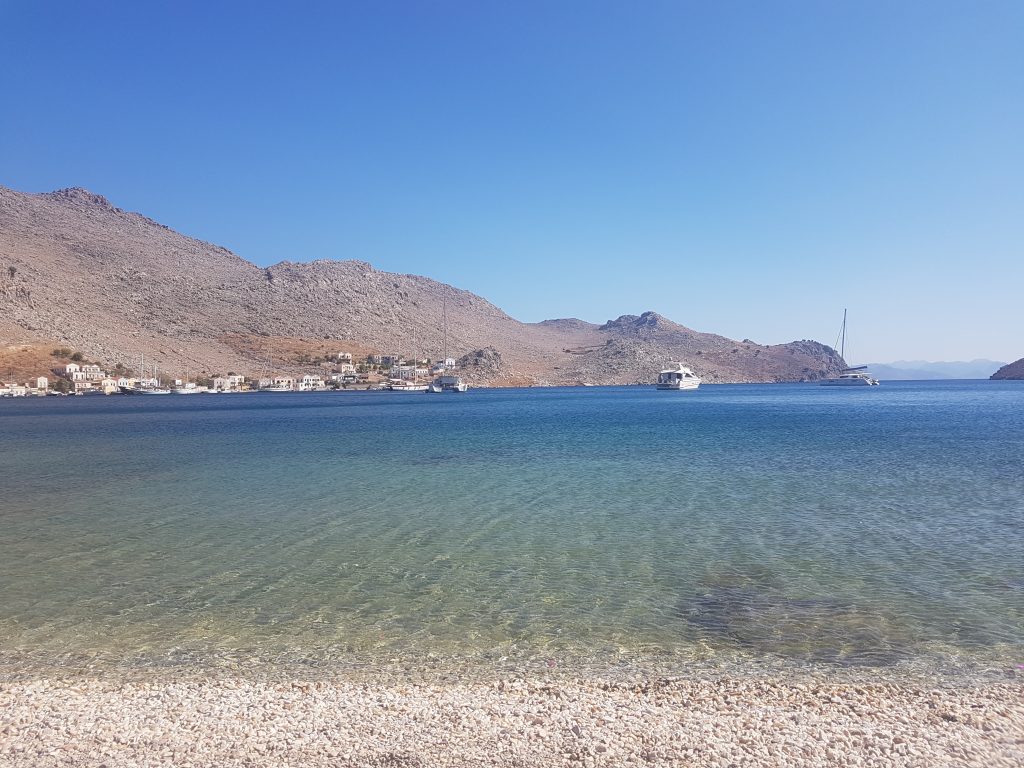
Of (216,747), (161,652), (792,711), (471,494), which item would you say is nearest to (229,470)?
(471,494)

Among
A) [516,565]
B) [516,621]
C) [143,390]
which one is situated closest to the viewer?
[516,621]

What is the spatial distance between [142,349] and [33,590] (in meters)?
180

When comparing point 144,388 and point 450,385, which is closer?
point 144,388

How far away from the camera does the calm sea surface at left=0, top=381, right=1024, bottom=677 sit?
9984 mm

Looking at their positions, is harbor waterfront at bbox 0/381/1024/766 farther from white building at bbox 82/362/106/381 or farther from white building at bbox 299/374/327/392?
white building at bbox 299/374/327/392

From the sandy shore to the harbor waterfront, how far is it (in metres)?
0.04

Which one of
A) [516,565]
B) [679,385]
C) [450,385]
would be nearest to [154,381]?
[450,385]

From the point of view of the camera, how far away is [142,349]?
6703 inches

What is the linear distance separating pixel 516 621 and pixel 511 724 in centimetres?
385

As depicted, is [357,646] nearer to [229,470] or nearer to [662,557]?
[662,557]

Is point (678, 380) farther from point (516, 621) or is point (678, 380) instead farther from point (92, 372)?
point (516, 621)

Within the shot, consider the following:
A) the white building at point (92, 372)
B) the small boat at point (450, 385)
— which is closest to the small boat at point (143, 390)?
→ the white building at point (92, 372)

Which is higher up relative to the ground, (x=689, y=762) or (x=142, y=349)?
Answer: (x=142, y=349)

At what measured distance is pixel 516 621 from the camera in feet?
36.7
